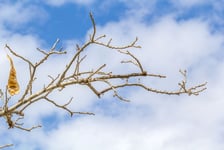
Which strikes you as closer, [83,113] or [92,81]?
[92,81]

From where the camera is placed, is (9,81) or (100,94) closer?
(9,81)

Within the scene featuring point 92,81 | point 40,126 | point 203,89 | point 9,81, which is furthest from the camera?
point 40,126

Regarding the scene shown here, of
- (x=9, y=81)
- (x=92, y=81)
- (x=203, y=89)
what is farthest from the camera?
(x=203, y=89)

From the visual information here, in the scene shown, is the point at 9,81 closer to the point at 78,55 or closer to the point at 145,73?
the point at 78,55

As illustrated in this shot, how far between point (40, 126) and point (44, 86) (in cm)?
113

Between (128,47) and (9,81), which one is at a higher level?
(128,47)

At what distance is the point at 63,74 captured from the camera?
17.7 feet

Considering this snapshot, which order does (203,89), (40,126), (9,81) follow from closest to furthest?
(9,81) → (203,89) → (40,126)

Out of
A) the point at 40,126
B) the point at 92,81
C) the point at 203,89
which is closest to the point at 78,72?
the point at 92,81

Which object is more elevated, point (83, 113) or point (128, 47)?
point (128, 47)

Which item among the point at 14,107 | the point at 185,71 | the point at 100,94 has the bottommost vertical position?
the point at 14,107

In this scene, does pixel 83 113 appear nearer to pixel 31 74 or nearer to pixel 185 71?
pixel 31 74

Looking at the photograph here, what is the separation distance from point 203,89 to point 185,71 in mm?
374

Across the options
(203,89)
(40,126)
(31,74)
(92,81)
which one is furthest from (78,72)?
(203,89)
